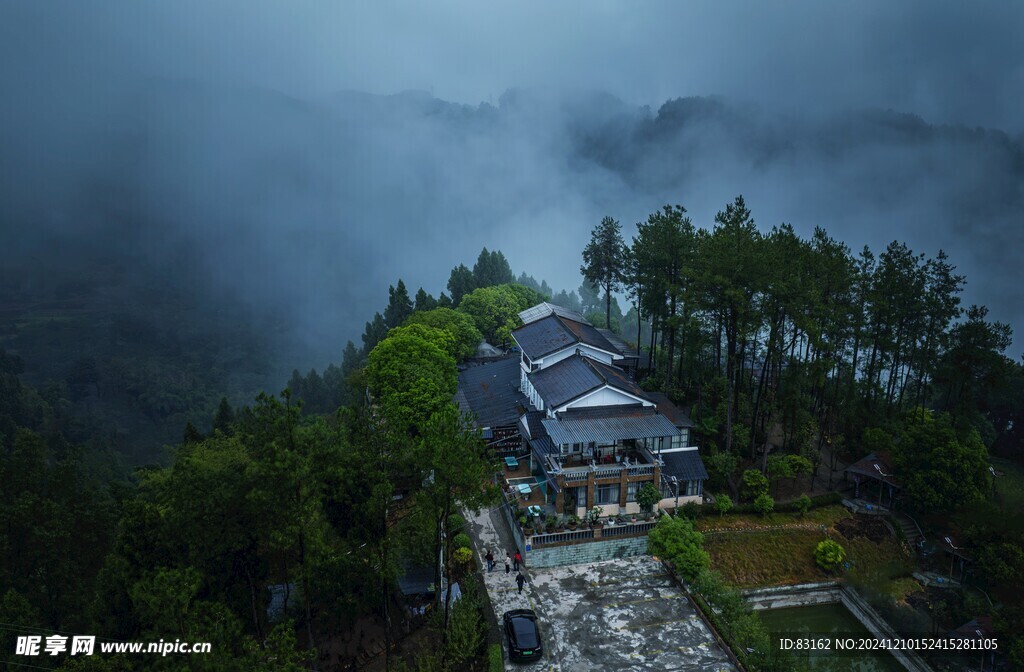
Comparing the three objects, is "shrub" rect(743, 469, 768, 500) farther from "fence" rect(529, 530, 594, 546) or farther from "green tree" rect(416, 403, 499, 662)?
"green tree" rect(416, 403, 499, 662)

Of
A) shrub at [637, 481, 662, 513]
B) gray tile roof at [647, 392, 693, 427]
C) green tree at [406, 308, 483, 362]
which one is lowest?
shrub at [637, 481, 662, 513]

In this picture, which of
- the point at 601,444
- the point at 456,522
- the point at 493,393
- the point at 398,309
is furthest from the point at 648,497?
the point at 398,309

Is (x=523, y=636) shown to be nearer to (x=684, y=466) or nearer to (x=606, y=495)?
(x=606, y=495)

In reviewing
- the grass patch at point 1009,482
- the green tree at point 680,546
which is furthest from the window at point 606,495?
the grass patch at point 1009,482

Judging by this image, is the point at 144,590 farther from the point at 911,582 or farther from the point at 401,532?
the point at 911,582

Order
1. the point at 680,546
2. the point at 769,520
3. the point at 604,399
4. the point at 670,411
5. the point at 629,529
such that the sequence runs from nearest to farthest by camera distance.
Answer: the point at 680,546 < the point at 629,529 < the point at 769,520 < the point at 604,399 < the point at 670,411

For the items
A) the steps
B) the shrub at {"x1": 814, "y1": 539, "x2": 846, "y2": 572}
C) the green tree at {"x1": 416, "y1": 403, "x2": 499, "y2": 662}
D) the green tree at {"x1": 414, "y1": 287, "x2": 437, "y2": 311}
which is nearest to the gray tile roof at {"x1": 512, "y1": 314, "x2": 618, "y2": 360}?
the shrub at {"x1": 814, "y1": 539, "x2": 846, "y2": 572}
